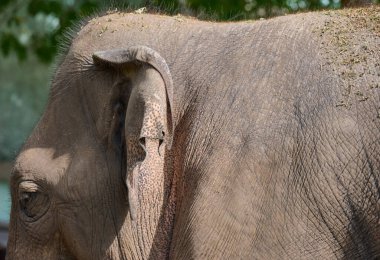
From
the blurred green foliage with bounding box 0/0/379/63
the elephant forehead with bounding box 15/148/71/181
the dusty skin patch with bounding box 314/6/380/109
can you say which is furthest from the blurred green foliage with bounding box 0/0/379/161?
the dusty skin patch with bounding box 314/6/380/109

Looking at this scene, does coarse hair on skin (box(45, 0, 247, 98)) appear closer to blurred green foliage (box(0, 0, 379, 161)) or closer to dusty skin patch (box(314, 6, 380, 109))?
blurred green foliage (box(0, 0, 379, 161))

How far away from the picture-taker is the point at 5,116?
33156 mm

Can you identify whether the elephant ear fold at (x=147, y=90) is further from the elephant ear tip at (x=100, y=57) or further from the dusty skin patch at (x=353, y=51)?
the dusty skin patch at (x=353, y=51)

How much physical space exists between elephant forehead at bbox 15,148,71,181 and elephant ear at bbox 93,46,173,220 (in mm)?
446

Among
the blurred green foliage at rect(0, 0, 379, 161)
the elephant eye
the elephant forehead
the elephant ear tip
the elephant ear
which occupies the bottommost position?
the elephant eye

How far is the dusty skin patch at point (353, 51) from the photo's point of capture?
3.94 metres

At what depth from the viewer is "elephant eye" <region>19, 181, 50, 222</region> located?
15.5 ft

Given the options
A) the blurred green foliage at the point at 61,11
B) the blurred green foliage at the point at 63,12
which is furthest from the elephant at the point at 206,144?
the blurred green foliage at the point at 61,11

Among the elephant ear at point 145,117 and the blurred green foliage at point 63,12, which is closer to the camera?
the elephant ear at point 145,117

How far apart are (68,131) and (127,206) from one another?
1.50ft

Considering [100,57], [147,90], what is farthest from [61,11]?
[147,90]

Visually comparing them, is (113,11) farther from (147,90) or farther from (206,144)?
(206,144)

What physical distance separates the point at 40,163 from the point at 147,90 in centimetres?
75

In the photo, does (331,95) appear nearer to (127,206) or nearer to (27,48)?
(127,206)
